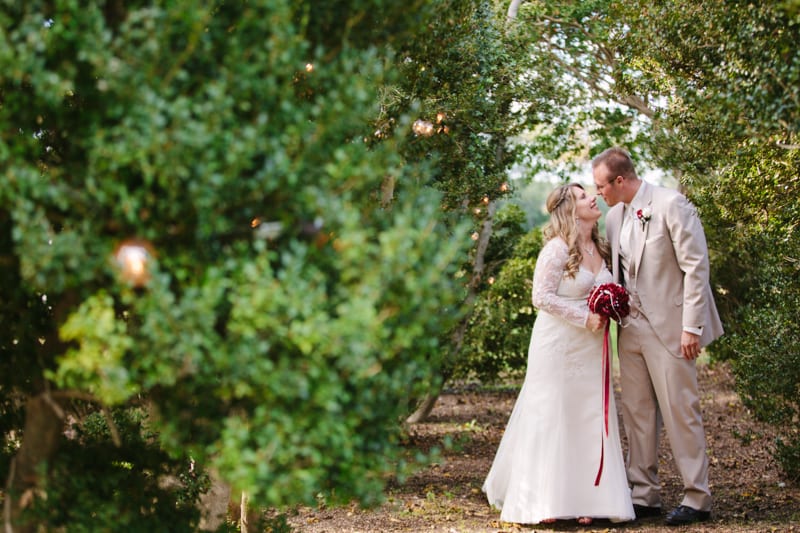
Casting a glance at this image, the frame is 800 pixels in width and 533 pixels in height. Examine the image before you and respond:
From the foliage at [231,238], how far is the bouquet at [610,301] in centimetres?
300

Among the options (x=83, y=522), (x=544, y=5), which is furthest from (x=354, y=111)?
(x=544, y=5)

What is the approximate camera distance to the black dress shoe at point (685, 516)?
552cm

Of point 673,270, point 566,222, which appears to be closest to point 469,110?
point 566,222

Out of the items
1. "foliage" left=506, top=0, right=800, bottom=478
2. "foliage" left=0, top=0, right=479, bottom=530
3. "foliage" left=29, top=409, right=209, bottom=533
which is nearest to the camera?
"foliage" left=0, top=0, right=479, bottom=530

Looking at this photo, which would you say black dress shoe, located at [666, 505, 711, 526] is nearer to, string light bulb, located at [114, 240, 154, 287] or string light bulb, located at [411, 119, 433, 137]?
string light bulb, located at [411, 119, 433, 137]

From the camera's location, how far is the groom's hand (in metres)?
5.53

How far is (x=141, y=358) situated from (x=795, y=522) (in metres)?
4.88

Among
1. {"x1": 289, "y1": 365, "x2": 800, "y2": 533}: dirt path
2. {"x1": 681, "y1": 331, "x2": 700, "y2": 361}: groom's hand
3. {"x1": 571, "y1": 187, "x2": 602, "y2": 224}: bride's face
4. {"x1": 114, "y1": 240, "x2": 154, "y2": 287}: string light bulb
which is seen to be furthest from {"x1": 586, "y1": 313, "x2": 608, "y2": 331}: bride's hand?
{"x1": 114, "y1": 240, "x2": 154, "y2": 287}: string light bulb

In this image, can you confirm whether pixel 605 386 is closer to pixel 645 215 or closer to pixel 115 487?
pixel 645 215

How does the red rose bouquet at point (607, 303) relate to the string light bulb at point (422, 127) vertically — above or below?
below

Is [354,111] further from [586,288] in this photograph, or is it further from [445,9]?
[586,288]

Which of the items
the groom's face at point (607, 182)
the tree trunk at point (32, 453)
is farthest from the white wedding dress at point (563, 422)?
the tree trunk at point (32, 453)

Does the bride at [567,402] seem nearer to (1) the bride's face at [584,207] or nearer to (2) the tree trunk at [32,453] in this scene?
(1) the bride's face at [584,207]

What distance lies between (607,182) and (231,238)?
3.97m
